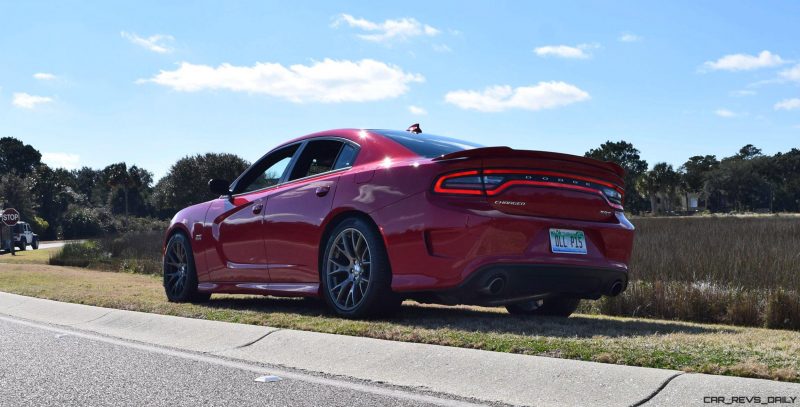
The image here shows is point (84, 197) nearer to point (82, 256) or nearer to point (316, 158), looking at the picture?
point (82, 256)

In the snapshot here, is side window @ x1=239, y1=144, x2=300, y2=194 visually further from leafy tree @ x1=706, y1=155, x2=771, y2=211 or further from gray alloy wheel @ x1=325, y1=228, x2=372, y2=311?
leafy tree @ x1=706, y1=155, x2=771, y2=211

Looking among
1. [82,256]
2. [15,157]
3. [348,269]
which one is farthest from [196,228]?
[15,157]

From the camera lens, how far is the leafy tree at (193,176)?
7731 centimetres

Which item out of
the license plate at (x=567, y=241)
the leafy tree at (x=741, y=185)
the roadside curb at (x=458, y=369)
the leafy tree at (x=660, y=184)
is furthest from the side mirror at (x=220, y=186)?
the leafy tree at (x=741, y=185)

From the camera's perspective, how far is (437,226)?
5727 millimetres

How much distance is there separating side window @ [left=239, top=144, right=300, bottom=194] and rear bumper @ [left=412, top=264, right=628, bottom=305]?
2353 mm


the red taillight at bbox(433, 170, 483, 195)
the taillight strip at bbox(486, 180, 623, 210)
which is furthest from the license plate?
the red taillight at bbox(433, 170, 483, 195)

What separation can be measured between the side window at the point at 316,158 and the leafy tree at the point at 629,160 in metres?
103

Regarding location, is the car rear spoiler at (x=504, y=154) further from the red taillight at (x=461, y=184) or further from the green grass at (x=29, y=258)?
the green grass at (x=29, y=258)

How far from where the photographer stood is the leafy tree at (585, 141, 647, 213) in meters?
109

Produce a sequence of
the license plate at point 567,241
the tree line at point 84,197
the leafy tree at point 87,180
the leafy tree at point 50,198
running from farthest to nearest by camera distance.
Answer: the leafy tree at point 87,180, the leafy tree at point 50,198, the tree line at point 84,197, the license plate at point 567,241

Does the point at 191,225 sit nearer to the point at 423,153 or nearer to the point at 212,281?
the point at 212,281

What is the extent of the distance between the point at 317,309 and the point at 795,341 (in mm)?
4085

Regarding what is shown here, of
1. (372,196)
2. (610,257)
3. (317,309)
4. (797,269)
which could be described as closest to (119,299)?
(317,309)
